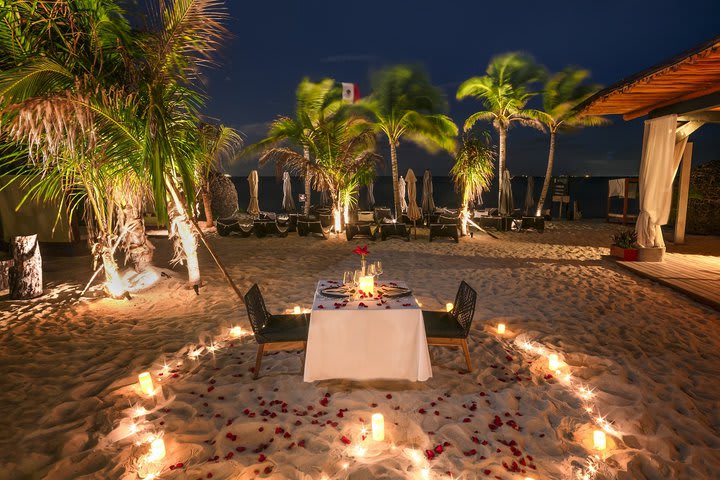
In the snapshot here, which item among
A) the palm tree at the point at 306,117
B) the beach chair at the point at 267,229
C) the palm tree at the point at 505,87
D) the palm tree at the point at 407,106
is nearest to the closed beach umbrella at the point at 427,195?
the palm tree at the point at 407,106

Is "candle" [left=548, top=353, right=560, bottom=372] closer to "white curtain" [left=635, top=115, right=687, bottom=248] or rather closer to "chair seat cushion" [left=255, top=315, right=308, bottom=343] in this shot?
"chair seat cushion" [left=255, top=315, right=308, bottom=343]

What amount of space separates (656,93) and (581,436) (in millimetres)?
6630

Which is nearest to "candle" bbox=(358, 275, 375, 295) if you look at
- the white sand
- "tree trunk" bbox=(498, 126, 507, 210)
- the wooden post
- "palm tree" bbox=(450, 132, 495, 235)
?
the white sand

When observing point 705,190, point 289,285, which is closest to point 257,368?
point 289,285

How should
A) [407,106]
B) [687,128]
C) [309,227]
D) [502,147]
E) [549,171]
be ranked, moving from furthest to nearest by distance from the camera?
1. [549,171]
2. [502,147]
3. [407,106]
4. [309,227]
5. [687,128]

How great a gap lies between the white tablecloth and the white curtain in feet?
23.2

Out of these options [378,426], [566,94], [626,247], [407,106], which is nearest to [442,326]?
[378,426]

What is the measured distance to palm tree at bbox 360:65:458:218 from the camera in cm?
1416

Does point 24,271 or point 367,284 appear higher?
point 367,284

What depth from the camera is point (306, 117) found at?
13.8m

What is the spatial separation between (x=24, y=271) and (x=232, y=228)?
22.8 ft

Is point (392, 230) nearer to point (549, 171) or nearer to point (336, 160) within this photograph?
point (336, 160)

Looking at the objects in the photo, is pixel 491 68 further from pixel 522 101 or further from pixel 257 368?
pixel 257 368

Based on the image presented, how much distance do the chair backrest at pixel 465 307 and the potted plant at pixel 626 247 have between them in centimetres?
618
